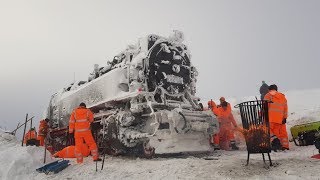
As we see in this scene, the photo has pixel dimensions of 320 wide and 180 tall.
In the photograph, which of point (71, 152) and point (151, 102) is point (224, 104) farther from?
point (71, 152)

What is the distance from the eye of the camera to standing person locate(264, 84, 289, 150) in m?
7.57

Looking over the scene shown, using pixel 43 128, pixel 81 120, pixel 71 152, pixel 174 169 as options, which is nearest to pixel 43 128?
pixel 43 128

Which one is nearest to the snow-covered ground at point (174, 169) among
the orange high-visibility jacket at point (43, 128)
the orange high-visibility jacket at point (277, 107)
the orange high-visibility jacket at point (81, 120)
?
the orange high-visibility jacket at point (81, 120)

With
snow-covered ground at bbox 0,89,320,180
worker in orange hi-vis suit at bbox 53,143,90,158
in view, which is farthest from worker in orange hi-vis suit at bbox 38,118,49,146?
snow-covered ground at bbox 0,89,320,180

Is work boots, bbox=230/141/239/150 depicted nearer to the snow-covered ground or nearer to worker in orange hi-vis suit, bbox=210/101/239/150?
worker in orange hi-vis suit, bbox=210/101/239/150

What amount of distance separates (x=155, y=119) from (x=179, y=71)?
2088 mm

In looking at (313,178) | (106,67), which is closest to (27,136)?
(106,67)

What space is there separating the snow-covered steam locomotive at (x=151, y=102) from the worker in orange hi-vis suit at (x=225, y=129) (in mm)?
1535

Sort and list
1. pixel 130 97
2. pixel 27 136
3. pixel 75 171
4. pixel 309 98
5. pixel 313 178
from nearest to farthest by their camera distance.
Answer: pixel 313 178 → pixel 75 171 → pixel 130 97 → pixel 27 136 → pixel 309 98

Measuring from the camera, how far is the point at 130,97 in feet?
26.9

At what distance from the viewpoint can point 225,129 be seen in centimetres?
1040

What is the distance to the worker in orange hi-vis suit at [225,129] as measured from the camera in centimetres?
1022

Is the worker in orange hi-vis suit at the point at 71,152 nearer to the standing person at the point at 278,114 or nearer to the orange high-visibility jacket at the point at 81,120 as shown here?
the orange high-visibility jacket at the point at 81,120

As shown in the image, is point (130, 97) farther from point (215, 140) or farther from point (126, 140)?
point (215, 140)
